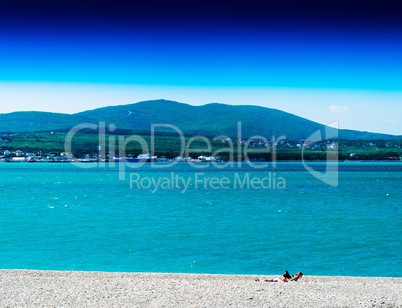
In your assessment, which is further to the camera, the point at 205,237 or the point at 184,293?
the point at 205,237

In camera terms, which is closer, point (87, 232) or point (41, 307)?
point (41, 307)

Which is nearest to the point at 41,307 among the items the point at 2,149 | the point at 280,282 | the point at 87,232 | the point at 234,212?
the point at 280,282

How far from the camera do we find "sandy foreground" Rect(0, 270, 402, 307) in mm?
11281

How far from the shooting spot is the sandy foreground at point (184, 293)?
37.0ft

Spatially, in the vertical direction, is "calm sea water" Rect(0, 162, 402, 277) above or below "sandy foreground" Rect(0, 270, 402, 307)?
below

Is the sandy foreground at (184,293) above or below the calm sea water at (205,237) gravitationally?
above

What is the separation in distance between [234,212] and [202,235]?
1105 cm

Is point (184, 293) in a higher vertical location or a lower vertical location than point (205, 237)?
higher

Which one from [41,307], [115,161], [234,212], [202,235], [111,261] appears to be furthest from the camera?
[115,161]

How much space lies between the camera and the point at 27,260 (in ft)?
67.9

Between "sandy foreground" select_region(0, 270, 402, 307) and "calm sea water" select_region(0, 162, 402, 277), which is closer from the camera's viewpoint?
"sandy foreground" select_region(0, 270, 402, 307)

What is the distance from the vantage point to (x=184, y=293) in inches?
488

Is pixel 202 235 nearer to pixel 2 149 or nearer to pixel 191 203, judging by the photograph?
pixel 191 203

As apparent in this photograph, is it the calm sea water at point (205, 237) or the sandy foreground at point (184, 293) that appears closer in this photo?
the sandy foreground at point (184, 293)
